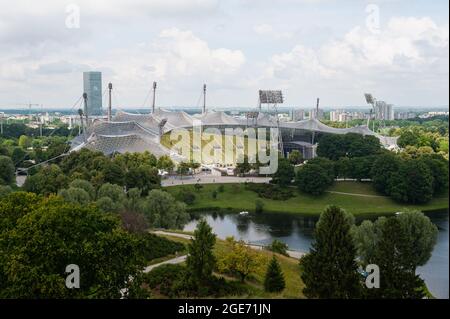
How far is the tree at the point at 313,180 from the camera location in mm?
28694

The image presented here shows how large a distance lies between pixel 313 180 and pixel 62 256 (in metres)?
21.5

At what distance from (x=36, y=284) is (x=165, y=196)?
1142 centimetres

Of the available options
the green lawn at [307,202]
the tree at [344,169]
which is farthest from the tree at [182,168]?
the tree at [344,169]

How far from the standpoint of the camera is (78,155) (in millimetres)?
30328

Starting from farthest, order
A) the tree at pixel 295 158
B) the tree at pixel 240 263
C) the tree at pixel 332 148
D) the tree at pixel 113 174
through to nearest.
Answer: the tree at pixel 332 148
the tree at pixel 295 158
the tree at pixel 113 174
the tree at pixel 240 263

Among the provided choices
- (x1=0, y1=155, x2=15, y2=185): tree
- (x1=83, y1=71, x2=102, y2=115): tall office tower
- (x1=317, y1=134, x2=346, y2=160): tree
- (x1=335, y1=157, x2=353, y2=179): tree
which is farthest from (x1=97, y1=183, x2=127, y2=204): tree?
(x1=83, y1=71, x2=102, y2=115): tall office tower

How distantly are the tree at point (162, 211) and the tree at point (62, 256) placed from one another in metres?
9.95

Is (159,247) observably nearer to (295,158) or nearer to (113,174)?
(113,174)

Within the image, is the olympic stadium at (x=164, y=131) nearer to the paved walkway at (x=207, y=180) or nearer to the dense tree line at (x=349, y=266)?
the paved walkway at (x=207, y=180)

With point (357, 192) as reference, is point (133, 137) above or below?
above

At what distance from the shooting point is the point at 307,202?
92.4ft
